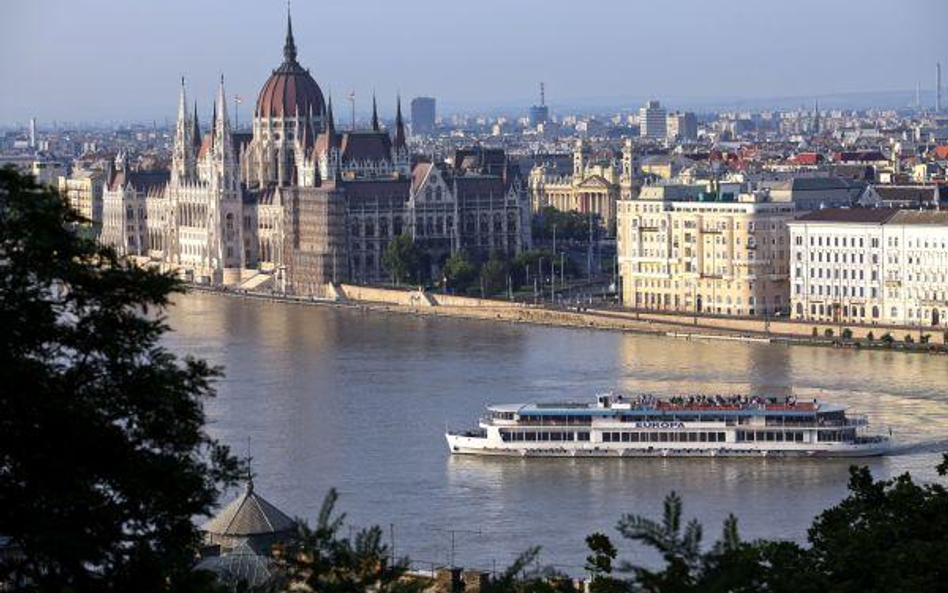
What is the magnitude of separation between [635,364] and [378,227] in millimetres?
17382

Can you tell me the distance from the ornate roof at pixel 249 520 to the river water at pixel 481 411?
2.05m

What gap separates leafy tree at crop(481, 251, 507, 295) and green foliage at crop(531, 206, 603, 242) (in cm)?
897

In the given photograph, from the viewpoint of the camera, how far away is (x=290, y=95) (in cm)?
5703

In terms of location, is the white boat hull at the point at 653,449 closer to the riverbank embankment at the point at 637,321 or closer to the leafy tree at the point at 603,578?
the riverbank embankment at the point at 637,321

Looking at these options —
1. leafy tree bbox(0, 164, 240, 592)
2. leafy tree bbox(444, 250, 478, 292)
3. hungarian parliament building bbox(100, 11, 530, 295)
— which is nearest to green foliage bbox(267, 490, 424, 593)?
leafy tree bbox(0, 164, 240, 592)

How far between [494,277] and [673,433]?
21.4m

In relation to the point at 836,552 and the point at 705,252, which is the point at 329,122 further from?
the point at 836,552

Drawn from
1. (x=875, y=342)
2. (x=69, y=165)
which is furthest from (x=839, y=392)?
(x=69, y=165)

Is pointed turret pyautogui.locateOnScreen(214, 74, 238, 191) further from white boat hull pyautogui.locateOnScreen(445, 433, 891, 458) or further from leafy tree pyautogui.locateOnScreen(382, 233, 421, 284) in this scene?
white boat hull pyautogui.locateOnScreen(445, 433, 891, 458)

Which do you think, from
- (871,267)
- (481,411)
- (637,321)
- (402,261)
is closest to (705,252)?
(637,321)

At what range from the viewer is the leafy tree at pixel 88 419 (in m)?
8.07

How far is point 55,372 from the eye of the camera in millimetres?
8281

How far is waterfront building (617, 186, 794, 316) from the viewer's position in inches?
1612

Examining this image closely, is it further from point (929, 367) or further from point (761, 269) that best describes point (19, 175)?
point (761, 269)
